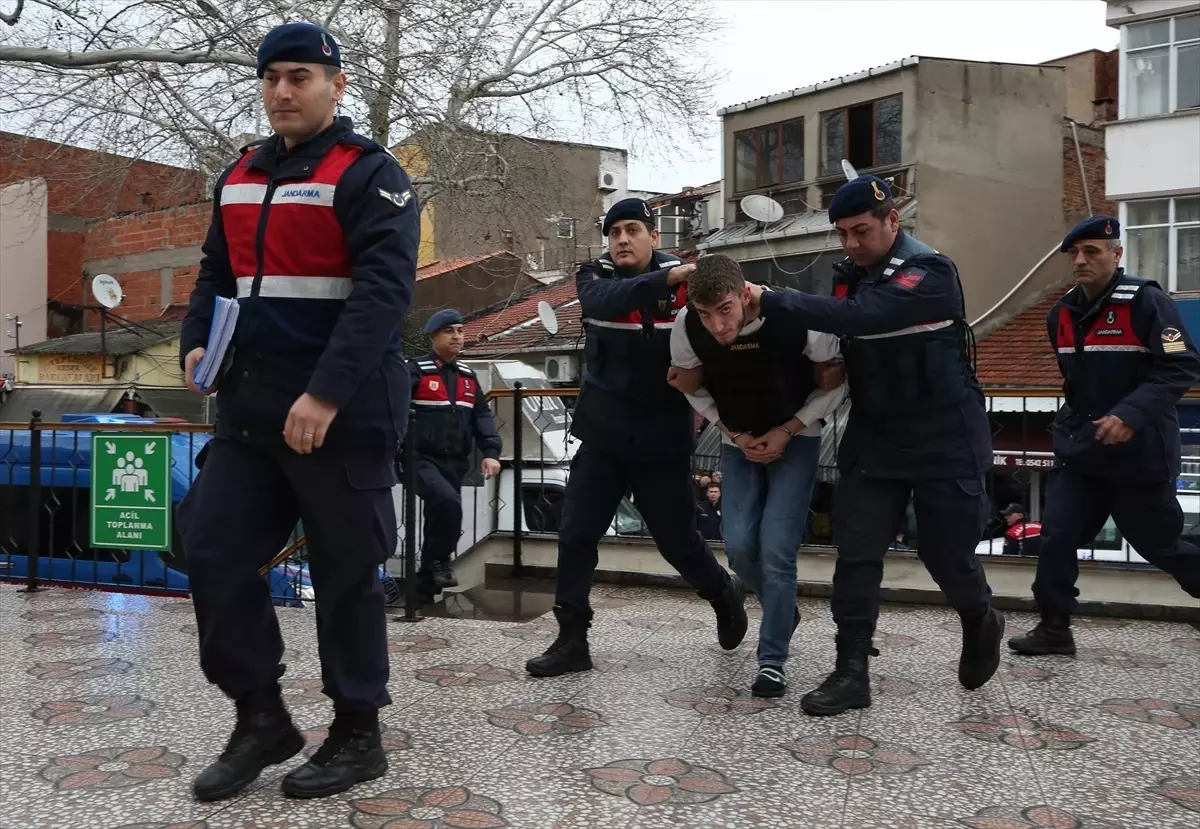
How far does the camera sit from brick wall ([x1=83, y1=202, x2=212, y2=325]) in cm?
3234

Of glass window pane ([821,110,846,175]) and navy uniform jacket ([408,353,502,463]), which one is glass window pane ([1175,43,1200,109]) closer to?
glass window pane ([821,110,846,175])

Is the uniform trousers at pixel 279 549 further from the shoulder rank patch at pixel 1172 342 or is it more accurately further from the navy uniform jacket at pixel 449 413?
the navy uniform jacket at pixel 449 413

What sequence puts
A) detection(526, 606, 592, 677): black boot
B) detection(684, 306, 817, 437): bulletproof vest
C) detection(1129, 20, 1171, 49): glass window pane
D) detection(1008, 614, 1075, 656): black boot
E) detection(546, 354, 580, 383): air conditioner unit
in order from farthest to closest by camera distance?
detection(546, 354, 580, 383): air conditioner unit, detection(1129, 20, 1171, 49): glass window pane, detection(1008, 614, 1075, 656): black boot, detection(526, 606, 592, 677): black boot, detection(684, 306, 817, 437): bulletproof vest

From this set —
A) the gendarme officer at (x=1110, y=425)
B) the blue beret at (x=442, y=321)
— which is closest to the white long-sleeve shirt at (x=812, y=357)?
the gendarme officer at (x=1110, y=425)

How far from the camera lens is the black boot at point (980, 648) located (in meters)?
4.21

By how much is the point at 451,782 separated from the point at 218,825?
2.09 feet

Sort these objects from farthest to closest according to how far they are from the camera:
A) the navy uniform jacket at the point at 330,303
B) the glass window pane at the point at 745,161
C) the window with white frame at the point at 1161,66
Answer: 1. the glass window pane at the point at 745,161
2. the window with white frame at the point at 1161,66
3. the navy uniform jacket at the point at 330,303

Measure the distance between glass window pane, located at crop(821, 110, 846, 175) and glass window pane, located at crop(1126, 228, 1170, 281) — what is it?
5945 mm

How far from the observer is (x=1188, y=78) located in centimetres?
2042

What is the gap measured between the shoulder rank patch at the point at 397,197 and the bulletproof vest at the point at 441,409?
4537 millimetres

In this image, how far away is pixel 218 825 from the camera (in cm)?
288

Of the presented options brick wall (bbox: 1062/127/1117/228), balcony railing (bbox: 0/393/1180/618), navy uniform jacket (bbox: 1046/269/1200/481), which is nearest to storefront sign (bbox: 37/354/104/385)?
balcony railing (bbox: 0/393/1180/618)

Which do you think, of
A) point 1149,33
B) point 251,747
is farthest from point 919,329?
Answer: point 1149,33

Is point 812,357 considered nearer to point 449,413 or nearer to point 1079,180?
point 449,413
